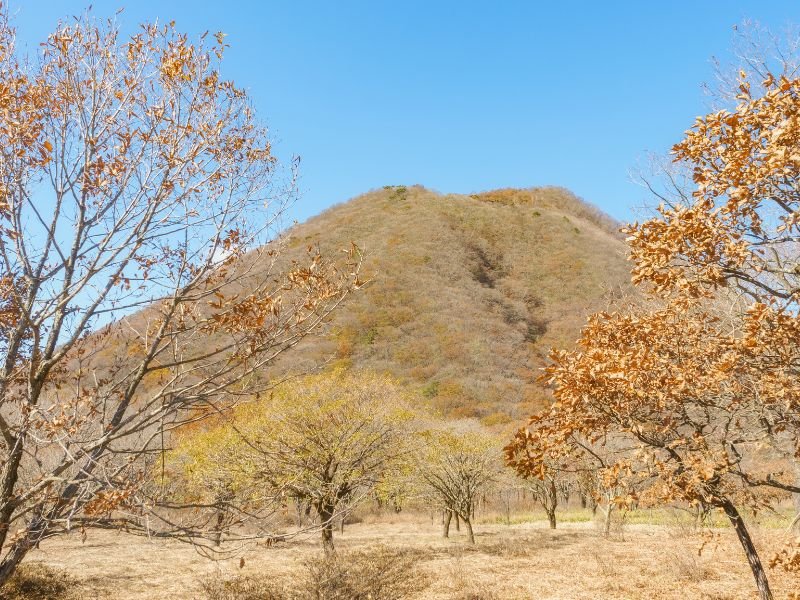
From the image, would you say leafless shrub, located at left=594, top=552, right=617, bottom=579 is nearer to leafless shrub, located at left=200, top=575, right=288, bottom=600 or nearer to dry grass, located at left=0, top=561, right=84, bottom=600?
leafless shrub, located at left=200, top=575, right=288, bottom=600

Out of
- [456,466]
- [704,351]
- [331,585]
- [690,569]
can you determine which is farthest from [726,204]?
[456,466]

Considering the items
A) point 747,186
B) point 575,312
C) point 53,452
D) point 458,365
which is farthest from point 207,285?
point 575,312

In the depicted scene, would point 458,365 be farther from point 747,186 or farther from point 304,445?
point 747,186

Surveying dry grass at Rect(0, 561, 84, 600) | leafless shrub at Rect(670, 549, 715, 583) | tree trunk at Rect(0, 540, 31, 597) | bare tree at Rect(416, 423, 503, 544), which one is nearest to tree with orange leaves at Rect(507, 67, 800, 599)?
tree trunk at Rect(0, 540, 31, 597)

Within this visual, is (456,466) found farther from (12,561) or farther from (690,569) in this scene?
(12,561)

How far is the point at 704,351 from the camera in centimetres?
579

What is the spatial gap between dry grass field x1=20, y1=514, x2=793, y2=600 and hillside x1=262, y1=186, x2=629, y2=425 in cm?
2079

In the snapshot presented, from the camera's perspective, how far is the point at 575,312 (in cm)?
7319

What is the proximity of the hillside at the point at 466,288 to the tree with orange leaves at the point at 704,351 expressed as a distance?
1340 inches

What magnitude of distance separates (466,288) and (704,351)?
72.3 metres

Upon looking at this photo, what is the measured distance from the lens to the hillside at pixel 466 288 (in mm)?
57906

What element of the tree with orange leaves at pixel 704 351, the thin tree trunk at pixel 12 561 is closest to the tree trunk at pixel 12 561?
the thin tree trunk at pixel 12 561

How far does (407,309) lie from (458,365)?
13.5 metres

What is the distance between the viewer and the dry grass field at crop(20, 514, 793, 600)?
14391 millimetres
